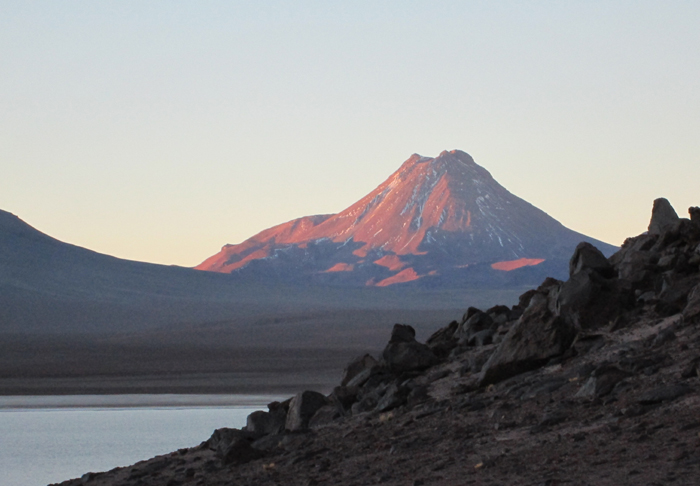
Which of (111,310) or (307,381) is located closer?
(307,381)

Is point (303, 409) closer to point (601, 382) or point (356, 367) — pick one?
point (356, 367)

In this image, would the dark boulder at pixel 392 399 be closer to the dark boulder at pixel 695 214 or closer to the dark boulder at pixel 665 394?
the dark boulder at pixel 665 394

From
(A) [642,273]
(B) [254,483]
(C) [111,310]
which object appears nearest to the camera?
(B) [254,483]

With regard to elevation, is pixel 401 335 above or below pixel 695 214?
below

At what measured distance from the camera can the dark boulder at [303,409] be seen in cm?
1725

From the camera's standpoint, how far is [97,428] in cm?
2773

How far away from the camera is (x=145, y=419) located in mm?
30141

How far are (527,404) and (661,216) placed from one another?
769 cm

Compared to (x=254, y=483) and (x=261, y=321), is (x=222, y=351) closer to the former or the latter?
(x=261, y=321)

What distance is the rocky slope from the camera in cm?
1121

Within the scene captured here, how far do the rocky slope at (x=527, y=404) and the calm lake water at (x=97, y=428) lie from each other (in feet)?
14.2

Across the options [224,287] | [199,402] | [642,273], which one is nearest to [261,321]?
[224,287]

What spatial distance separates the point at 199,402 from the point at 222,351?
110 feet

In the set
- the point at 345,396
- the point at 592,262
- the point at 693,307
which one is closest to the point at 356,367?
the point at 345,396
